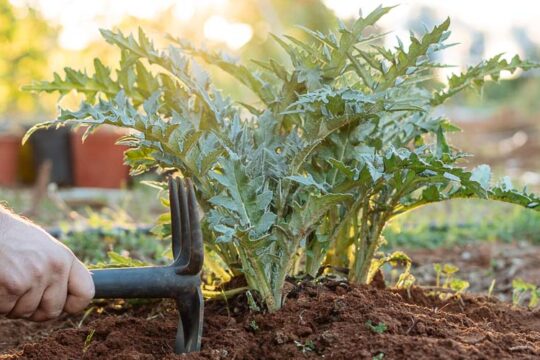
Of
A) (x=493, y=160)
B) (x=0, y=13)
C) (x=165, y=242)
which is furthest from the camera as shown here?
(x=493, y=160)

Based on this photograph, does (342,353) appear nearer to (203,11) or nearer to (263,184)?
(263,184)

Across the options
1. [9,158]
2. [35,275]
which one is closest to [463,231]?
[35,275]

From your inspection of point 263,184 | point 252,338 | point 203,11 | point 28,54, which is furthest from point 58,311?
point 203,11

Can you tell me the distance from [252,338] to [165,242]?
277 centimetres

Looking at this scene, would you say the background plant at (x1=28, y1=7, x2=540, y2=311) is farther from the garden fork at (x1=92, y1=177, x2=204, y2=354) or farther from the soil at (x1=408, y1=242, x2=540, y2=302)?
the soil at (x1=408, y1=242, x2=540, y2=302)

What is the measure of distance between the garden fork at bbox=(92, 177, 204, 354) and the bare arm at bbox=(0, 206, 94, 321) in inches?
2.6

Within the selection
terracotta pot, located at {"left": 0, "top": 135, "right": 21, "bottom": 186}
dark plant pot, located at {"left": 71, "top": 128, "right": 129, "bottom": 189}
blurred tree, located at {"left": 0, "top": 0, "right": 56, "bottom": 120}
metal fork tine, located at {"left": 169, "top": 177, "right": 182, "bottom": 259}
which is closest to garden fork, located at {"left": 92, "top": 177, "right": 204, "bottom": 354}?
metal fork tine, located at {"left": 169, "top": 177, "right": 182, "bottom": 259}

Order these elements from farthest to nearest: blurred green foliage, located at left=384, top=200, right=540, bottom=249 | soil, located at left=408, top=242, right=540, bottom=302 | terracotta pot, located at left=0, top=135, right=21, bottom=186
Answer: terracotta pot, located at left=0, top=135, right=21, bottom=186 < blurred green foliage, located at left=384, top=200, right=540, bottom=249 < soil, located at left=408, top=242, right=540, bottom=302

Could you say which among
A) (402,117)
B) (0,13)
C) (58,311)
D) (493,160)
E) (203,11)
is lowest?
(58,311)

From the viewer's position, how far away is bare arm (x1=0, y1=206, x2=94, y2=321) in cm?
190

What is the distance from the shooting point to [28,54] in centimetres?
1074

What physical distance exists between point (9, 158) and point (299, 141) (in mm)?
8468

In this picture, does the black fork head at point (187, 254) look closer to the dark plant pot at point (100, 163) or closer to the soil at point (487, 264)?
the soil at point (487, 264)

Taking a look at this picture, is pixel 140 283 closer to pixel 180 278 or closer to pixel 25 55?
pixel 180 278
